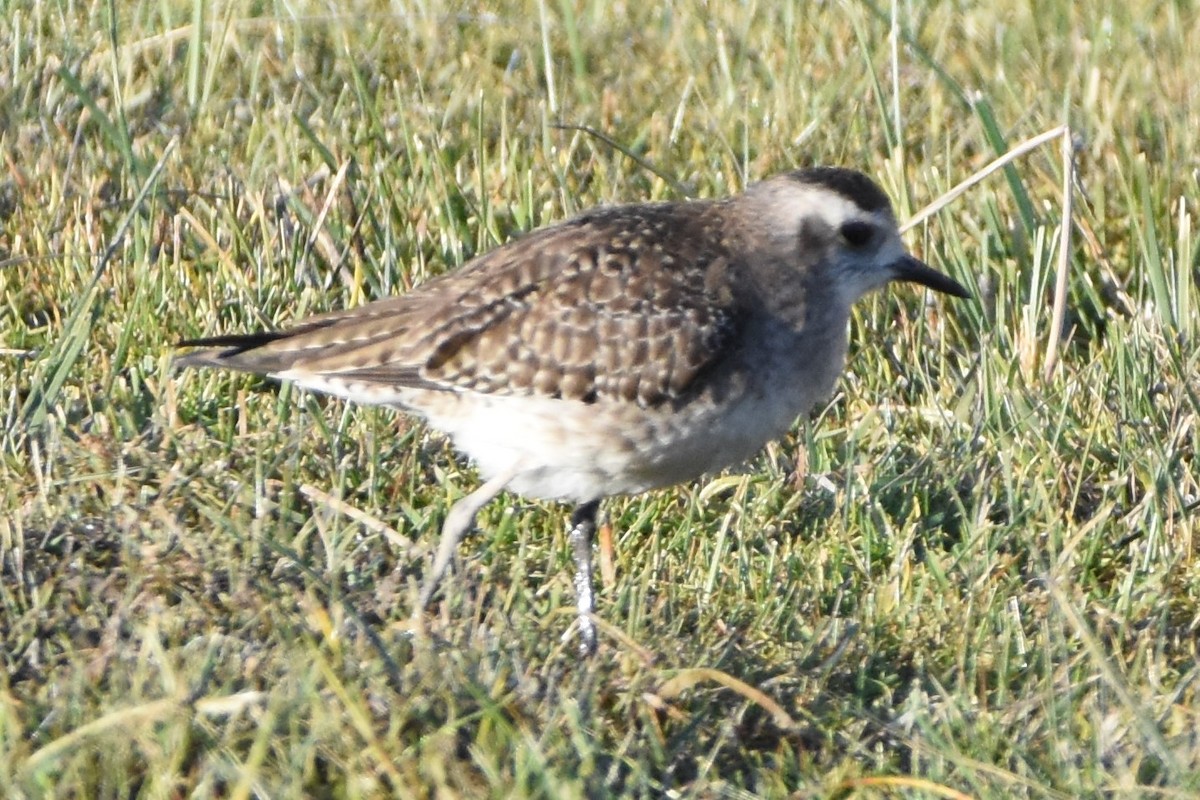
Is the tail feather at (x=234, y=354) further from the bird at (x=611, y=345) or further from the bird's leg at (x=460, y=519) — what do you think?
the bird's leg at (x=460, y=519)

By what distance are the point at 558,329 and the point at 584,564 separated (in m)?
0.66

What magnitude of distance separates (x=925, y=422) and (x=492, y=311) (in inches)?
60.0

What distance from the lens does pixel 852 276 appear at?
18.3 feet

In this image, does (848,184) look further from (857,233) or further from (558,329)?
(558,329)

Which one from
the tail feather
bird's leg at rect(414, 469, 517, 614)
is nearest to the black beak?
bird's leg at rect(414, 469, 517, 614)

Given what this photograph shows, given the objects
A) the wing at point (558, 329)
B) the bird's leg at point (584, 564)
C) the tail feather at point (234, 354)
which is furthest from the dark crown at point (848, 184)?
the tail feather at point (234, 354)

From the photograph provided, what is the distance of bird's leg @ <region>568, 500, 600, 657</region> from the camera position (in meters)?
4.50

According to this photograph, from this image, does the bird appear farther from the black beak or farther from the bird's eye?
the black beak

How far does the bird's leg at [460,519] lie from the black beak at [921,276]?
138 cm

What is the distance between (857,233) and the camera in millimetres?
5543

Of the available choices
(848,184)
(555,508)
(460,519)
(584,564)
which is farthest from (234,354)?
(848,184)

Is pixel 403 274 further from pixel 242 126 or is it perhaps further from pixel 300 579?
pixel 300 579

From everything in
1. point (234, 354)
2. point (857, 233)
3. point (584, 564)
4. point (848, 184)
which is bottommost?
point (584, 564)

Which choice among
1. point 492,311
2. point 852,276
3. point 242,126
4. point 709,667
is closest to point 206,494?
point 492,311
